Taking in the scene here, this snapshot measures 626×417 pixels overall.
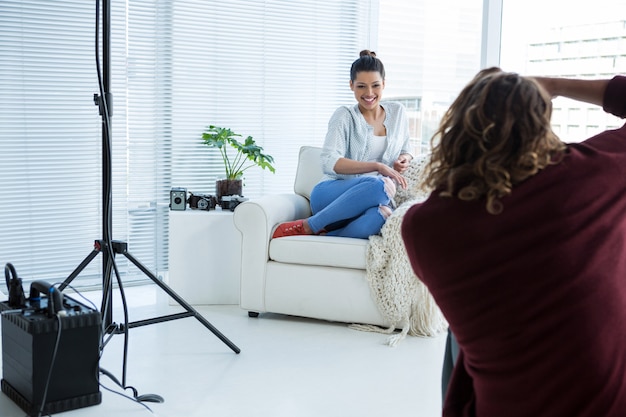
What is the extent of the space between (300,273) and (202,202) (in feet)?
2.33

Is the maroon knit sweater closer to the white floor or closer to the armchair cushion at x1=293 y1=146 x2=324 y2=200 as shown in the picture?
the white floor

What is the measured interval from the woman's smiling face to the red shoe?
0.72 meters

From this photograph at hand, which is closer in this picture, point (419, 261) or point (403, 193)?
point (419, 261)

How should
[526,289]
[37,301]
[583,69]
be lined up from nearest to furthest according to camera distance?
1. [526,289]
2. [37,301]
3. [583,69]

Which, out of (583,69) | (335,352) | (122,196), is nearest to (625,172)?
(335,352)

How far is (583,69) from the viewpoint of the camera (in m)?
3.78

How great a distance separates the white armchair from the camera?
9.95 ft

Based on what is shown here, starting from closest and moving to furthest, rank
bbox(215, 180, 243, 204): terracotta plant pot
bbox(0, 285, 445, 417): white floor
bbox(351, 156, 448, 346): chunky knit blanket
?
bbox(0, 285, 445, 417): white floor
bbox(351, 156, 448, 346): chunky knit blanket
bbox(215, 180, 243, 204): terracotta plant pot

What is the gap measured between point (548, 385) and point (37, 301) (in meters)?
1.26

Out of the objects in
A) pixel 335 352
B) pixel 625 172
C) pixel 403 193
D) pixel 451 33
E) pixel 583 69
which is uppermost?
pixel 451 33

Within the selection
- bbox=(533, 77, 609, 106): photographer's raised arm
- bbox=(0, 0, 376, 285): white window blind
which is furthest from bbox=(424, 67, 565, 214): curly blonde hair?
bbox=(0, 0, 376, 285): white window blind

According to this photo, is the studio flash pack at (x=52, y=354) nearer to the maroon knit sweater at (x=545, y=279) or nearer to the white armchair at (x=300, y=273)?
the maroon knit sweater at (x=545, y=279)

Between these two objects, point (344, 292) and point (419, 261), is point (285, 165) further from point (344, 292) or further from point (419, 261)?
point (419, 261)

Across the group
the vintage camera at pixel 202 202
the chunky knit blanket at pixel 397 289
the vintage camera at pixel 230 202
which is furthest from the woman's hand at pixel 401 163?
the vintage camera at pixel 202 202
